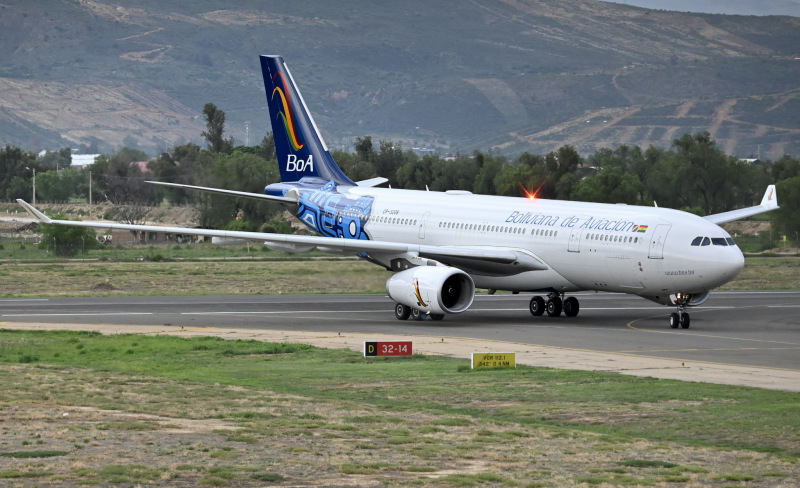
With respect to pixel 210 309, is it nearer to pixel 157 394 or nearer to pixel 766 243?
pixel 157 394

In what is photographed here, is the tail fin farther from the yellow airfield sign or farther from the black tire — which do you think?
the yellow airfield sign

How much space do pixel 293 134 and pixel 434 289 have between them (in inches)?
613

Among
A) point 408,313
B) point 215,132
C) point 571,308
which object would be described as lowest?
point 408,313

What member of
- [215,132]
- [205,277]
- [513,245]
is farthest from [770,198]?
[215,132]

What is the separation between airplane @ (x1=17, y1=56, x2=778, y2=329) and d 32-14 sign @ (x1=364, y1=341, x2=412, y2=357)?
350 inches

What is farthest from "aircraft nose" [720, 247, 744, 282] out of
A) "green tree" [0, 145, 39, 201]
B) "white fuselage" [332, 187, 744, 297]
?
"green tree" [0, 145, 39, 201]

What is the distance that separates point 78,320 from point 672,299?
780 inches

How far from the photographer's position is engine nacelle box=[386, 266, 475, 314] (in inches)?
1628

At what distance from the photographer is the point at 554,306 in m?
44.8

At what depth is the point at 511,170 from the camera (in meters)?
104

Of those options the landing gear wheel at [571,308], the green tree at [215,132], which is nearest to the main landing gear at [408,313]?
the landing gear wheel at [571,308]

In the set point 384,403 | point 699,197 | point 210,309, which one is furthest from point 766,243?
point 384,403

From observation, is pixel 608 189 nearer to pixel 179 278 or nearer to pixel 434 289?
pixel 179 278

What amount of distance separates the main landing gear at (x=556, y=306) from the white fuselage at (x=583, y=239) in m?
1.43
